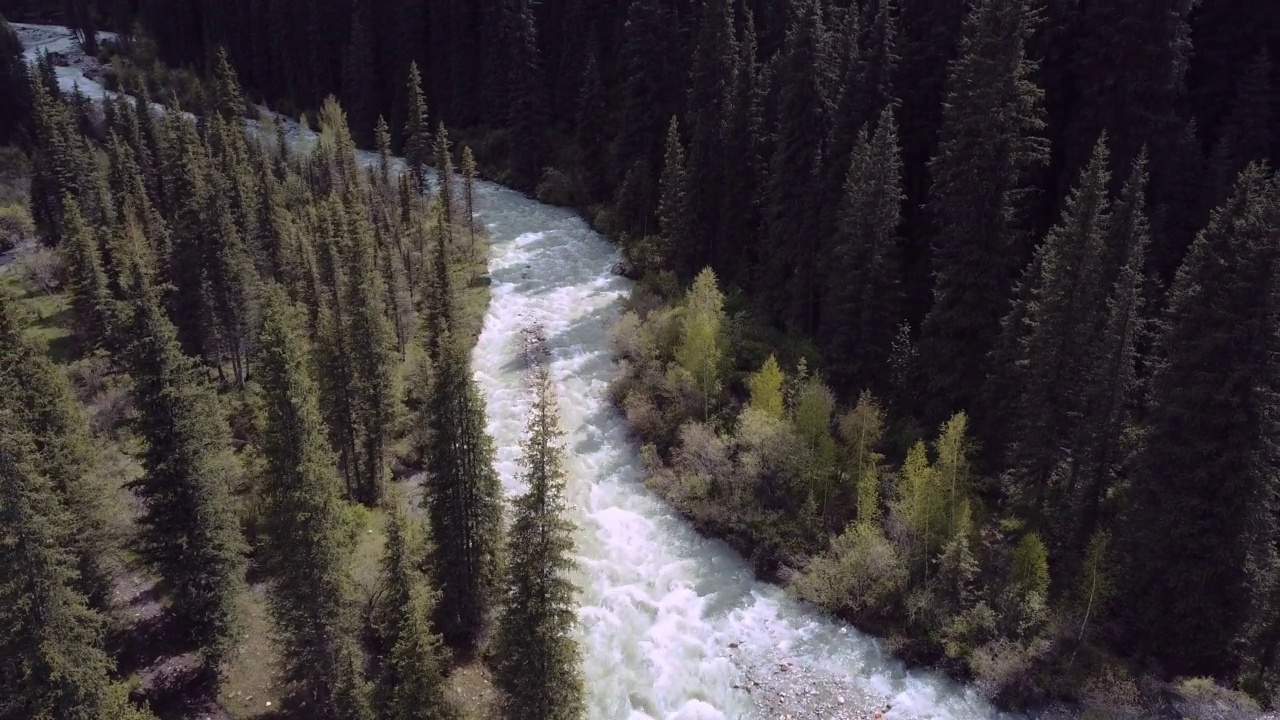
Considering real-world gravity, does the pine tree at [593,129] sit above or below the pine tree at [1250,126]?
below

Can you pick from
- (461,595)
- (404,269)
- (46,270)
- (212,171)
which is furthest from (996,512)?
(46,270)

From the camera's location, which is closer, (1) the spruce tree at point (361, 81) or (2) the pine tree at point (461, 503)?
(2) the pine tree at point (461, 503)

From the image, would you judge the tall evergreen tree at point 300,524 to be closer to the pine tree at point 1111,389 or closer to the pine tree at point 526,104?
the pine tree at point 1111,389

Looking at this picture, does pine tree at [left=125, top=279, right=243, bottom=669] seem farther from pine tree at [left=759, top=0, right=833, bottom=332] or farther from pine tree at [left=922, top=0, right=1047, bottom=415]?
pine tree at [left=759, top=0, right=833, bottom=332]

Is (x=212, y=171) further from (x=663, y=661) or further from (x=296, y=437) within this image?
(x=663, y=661)

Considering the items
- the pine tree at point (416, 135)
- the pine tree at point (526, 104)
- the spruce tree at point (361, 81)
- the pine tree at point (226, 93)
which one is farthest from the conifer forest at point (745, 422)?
the spruce tree at point (361, 81)

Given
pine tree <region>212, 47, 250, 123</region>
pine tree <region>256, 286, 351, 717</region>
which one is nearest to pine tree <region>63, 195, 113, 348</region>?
pine tree <region>256, 286, 351, 717</region>
